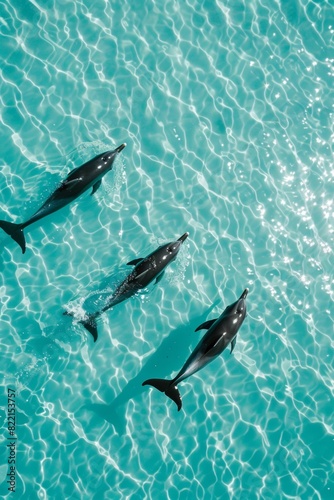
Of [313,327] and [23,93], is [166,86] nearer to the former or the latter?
[23,93]

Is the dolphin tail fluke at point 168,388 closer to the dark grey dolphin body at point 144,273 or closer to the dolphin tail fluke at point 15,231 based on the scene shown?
the dark grey dolphin body at point 144,273

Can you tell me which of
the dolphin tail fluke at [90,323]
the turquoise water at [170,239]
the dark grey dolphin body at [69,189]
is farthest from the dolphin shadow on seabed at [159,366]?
the dark grey dolphin body at [69,189]

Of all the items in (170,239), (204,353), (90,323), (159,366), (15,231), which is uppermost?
(170,239)

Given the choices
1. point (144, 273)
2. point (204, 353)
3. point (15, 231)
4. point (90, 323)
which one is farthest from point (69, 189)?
point (204, 353)

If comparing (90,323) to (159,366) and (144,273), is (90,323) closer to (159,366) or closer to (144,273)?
(159,366)

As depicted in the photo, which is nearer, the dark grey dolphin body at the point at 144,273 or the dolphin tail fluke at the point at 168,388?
the dolphin tail fluke at the point at 168,388

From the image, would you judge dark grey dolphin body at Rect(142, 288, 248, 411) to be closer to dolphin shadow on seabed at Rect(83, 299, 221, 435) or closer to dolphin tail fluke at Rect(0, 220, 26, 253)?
dolphin shadow on seabed at Rect(83, 299, 221, 435)
